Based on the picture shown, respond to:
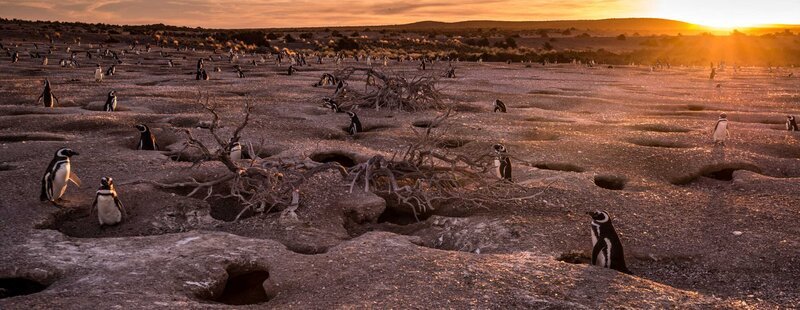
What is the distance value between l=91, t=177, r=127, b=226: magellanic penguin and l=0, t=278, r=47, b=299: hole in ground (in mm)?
1384

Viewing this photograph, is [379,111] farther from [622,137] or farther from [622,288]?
[622,288]

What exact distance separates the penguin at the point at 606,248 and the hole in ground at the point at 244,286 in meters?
2.80

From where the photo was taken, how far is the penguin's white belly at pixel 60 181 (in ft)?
22.5

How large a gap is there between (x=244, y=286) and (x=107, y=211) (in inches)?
75.1

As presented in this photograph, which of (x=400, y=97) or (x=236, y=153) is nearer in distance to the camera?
(x=236, y=153)

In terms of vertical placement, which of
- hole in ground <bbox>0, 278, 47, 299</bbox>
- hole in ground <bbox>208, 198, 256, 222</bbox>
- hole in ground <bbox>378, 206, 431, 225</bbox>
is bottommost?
hole in ground <bbox>378, 206, 431, 225</bbox>

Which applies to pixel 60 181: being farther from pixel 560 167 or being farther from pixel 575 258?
pixel 560 167

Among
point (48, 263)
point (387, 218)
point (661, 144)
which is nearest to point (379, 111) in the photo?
point (661, 144)

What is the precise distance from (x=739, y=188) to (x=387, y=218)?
4.40m

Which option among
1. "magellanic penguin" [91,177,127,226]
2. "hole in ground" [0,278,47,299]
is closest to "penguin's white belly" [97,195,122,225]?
"magellanic penguin" [91,177,127,226]

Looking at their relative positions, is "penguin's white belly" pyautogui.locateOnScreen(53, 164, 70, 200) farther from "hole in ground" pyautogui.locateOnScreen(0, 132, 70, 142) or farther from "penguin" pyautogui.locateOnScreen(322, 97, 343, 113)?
"penguin" pyautogui.locateOnScreen(322, 97, 343, 113)

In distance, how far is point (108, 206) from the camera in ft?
20.7

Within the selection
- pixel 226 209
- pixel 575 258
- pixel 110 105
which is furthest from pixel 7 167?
pixel 575 258

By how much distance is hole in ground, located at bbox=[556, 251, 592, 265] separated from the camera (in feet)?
19.1
